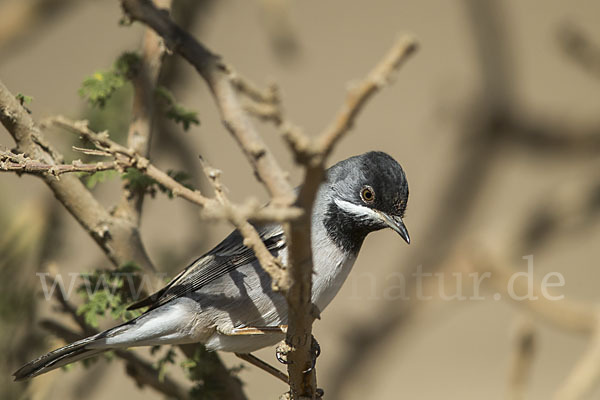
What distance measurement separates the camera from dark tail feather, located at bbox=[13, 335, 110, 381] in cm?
269

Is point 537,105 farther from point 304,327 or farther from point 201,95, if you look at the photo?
point 304,327

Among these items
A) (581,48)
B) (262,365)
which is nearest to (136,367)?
(262,365)

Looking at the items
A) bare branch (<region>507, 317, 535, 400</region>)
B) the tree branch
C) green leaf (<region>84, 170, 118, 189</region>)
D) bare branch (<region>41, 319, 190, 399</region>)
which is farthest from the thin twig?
green leaf (<region>84, 170, 118, 189</region>)

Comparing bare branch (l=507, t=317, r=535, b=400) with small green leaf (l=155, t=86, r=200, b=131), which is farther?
bare branch (l=507, t=317, r=535, b=400)

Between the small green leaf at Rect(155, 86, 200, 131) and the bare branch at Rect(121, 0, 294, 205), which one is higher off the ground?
the small green leaf at Rect(155, 86, 200, 131)

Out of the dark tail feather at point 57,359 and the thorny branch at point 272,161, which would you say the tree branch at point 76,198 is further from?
the thorny branch at point 272,161

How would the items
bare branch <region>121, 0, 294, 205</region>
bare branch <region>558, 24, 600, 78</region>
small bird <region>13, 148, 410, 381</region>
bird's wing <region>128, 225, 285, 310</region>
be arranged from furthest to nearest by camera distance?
bare branch <region>558, 24, 600, 78</region>
bird's wing <region>128, 225, 285, 310</region>
small bird <region>13, 148, 410, 381</region>
bare branch <region>121, 0, 294, 205</region>

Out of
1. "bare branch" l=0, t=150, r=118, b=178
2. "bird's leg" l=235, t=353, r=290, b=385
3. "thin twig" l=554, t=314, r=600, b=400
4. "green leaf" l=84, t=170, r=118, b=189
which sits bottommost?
"thin twig" l=554, t=314, r=600, b=400

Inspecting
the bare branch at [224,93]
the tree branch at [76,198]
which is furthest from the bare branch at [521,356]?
the bare branch at [224,93]

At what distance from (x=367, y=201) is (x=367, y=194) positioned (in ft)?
0.11

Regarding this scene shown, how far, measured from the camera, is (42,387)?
3193 mm

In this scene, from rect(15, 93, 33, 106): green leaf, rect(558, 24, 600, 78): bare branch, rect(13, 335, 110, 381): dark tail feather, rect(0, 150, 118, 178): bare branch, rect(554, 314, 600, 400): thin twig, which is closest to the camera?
rect(0, 150, 118, 178): bare branch

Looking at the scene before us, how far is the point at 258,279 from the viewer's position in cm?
303

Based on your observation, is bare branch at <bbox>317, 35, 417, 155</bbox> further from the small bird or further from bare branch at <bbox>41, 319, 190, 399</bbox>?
bare branch at <bbox>41, 319, 190, 399</bbox>
